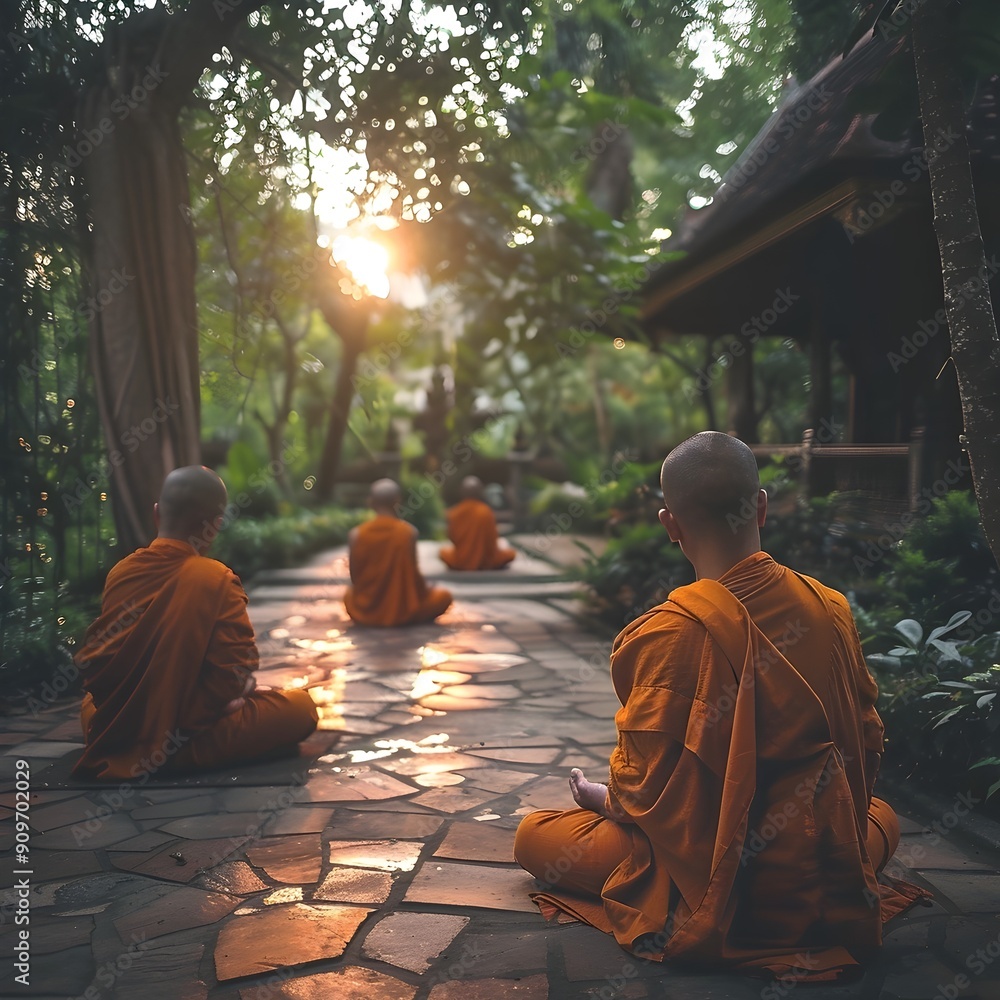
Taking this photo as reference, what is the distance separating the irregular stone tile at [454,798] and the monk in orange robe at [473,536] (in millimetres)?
8630

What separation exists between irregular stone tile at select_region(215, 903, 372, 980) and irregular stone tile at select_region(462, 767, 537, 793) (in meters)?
1.32

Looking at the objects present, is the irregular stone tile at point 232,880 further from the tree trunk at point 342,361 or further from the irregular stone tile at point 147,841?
the tree trunk at point 342,361

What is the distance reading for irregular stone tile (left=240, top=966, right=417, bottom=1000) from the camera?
8.16 ft

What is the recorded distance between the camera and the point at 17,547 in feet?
19.4

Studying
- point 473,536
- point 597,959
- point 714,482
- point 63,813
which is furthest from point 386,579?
point 714,482

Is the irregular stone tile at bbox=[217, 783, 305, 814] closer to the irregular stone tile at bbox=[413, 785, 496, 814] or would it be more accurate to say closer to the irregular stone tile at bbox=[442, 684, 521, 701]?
the irregular stone tile at bbox=[413, 785, 496, 814]

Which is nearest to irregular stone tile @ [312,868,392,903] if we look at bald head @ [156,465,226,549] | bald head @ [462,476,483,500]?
bald head @ [156,465,226,549]

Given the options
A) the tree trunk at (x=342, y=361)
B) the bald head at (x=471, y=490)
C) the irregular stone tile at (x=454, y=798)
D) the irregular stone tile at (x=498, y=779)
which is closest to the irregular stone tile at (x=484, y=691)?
the irregular stone tile at (x=498, y=779)

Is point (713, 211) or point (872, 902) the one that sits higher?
point (713, 211)

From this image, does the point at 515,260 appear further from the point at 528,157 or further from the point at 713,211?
the point at 713,211

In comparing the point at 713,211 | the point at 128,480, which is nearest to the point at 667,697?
the point at 128,480

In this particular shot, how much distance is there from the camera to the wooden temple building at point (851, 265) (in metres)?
5.86

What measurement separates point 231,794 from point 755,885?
2408 mm

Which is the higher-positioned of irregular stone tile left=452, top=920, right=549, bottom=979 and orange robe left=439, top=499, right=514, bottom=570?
orange robe left=439, top=499, right=514, bottom=570
